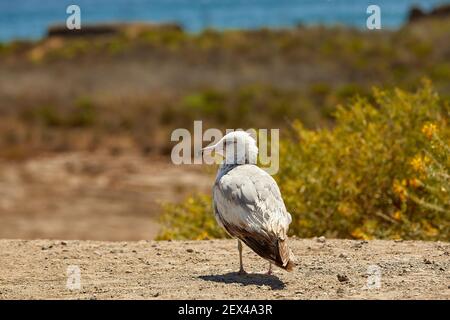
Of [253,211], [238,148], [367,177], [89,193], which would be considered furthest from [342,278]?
[89,193]

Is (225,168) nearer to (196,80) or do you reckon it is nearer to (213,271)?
(213,271)

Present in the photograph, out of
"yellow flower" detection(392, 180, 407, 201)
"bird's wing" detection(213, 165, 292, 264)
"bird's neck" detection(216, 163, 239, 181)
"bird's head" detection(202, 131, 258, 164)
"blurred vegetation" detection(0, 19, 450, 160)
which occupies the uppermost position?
"blurred vegetation" detection(0, 19, 450, 160)

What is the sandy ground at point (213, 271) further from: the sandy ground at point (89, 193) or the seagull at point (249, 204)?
the sandy ground at point (89, 193)

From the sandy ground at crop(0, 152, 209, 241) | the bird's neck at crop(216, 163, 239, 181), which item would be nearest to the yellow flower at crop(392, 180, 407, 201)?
the bird's neck at crop(216, 163, 239, 181)

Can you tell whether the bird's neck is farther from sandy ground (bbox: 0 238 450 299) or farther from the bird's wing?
sandy ground (bbox: 0 238 450 299)

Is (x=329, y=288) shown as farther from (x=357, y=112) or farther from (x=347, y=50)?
(x=347, y=50)

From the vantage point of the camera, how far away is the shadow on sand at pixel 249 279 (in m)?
7.59

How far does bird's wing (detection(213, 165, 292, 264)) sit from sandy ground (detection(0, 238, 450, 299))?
1.16 ft

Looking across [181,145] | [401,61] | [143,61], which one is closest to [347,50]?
[401,61]

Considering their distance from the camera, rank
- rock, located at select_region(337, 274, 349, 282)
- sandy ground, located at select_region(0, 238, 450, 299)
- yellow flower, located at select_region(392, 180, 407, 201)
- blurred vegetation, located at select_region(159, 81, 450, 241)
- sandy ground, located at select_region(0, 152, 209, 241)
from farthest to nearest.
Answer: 1. sandy ground, located at select_region(0, 152, 209, 241)
2. blurred vegetation, located at select_region(159, 81, 450, 241)
3. yellow flower, located at select_region(392, 180, 407, 201)
4. rock, located at select_region(337, 274, 349, 282)
5. sandy ground, located at select_region(0, 238, 450, 299)

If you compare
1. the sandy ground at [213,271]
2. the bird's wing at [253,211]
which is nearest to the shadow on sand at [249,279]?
the sandy ground at [213,271]

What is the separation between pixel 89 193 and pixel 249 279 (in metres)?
17.3

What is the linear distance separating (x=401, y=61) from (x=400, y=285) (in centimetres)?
3274

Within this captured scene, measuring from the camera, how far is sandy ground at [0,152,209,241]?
840 inches
